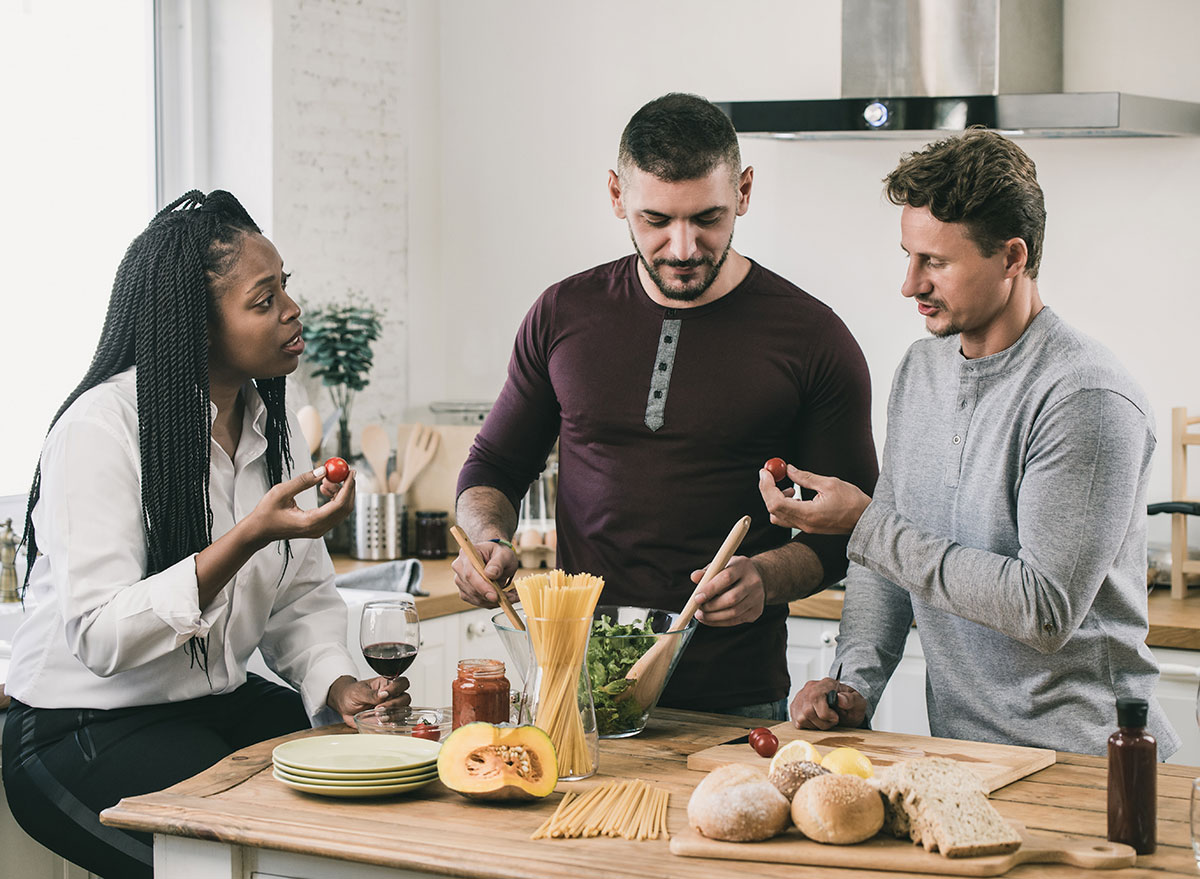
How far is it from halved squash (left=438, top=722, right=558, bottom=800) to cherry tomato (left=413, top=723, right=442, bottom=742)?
0.22 metres

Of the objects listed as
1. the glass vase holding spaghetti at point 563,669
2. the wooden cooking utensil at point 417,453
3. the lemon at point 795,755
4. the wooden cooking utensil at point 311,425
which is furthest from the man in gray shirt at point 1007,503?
the wooden cooking utensil at point 417,453

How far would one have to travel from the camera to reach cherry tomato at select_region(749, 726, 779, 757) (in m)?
1.83

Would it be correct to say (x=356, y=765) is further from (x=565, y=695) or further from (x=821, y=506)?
(x=821, y=506)

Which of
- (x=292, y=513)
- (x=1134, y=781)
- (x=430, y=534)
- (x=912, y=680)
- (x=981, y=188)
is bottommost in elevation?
(x=912, y=680)

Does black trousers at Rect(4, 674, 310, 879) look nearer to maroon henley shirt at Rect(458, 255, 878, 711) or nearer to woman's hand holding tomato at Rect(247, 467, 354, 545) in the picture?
woman's hand holding tomato at Rect(247, 467, 354, 545)

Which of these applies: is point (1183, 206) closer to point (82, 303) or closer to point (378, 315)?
point (378, 315)

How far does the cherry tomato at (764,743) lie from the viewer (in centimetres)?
183

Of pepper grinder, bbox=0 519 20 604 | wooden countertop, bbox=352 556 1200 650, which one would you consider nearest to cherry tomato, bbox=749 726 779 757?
wooden countertop, bbox=352 556 1200 650

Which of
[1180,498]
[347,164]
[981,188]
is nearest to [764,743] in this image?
[981,188]

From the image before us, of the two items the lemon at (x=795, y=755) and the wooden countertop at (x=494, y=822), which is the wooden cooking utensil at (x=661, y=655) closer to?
the wooden countertop at (x=494, y=822)

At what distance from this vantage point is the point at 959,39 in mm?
3574

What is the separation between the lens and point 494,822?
1.62 meters

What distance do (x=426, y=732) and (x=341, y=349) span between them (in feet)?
8.02

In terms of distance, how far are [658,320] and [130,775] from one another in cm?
116
